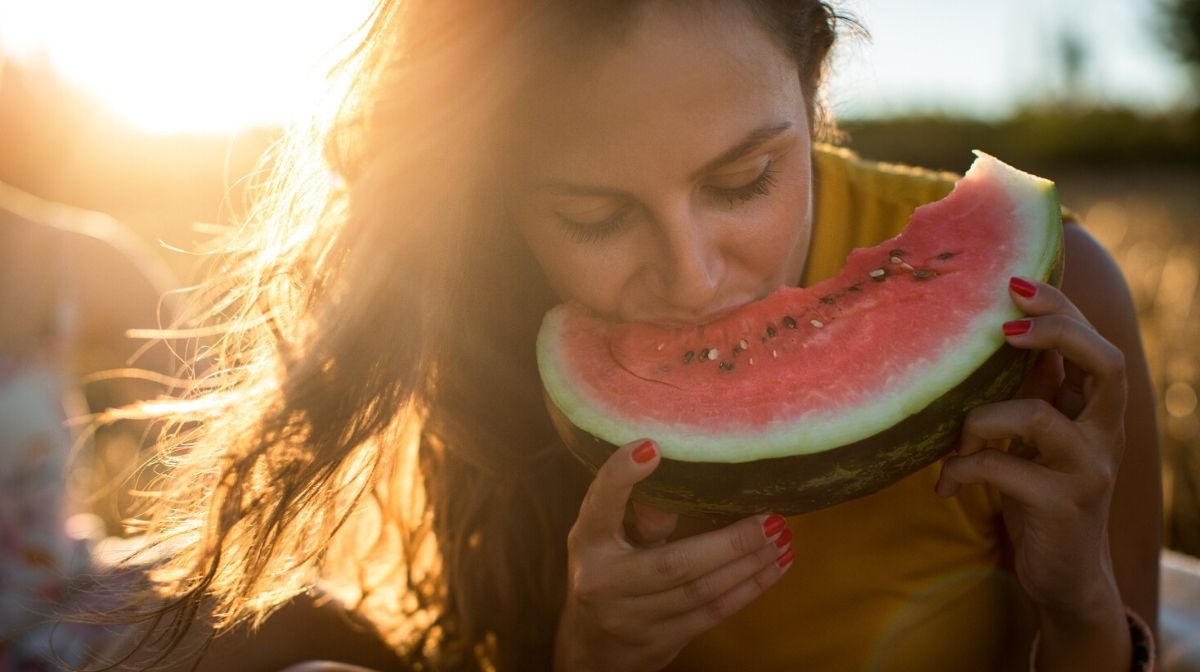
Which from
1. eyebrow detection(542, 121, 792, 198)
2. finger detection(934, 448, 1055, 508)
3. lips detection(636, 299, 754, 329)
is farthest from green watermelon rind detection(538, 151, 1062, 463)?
eyebrow detection(542, 121, 792, 198)

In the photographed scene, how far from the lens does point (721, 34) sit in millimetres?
1540

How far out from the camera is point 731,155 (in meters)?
1.53

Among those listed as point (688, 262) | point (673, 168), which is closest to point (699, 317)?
point (688, 262)

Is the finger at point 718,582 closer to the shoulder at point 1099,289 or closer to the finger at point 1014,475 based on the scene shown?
the finger at point 1014,475

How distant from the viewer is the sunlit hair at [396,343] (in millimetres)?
1732

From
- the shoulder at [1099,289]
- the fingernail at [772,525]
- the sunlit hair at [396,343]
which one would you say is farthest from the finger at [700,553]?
the shoulder at [1099,289]

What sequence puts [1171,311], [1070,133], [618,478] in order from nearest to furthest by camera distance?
[618,478]
[1171,311]
[1070,133]

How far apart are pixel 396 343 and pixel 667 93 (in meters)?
0.81

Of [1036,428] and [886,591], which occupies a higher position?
[1036,428]

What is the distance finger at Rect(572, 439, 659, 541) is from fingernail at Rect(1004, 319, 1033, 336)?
552mm

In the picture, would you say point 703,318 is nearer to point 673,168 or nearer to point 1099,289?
point 673,168

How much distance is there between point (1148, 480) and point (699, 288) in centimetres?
117

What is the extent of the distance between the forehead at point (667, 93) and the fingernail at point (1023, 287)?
465 mm

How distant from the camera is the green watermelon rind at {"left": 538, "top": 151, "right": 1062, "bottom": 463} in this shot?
141 cm
